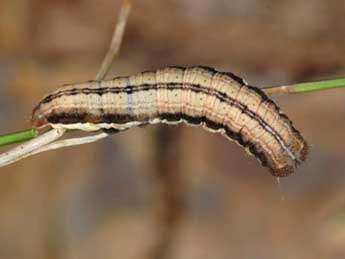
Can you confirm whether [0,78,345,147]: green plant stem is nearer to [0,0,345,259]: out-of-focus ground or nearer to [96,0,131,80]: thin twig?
[96,0,131,80]: thin twig

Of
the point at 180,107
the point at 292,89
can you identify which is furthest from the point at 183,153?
Answer: the point at 292,89

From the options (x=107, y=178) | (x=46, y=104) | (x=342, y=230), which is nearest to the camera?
(x=46, y=104)

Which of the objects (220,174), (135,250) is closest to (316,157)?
(220,174)

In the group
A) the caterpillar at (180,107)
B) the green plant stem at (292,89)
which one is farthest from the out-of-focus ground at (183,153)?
the green plant stem at (292,89)

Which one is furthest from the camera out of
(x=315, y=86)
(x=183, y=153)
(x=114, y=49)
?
(x=183, y=153)

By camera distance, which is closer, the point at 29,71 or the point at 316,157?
the point at 316,157

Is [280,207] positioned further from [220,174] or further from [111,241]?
[111,241]

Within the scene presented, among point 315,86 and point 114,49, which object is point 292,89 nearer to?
point 315,86
